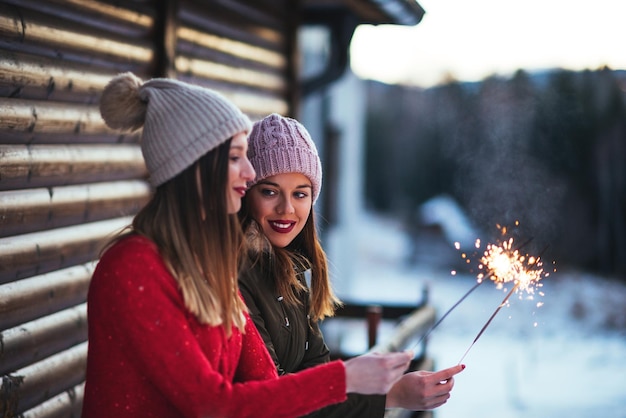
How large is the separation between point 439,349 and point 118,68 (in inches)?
360

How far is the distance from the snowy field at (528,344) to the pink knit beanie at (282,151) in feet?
10.5

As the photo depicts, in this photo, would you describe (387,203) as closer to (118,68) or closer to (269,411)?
(118,68)

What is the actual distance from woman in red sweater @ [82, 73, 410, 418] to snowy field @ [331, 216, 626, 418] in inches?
157

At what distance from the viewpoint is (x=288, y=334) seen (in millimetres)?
2807

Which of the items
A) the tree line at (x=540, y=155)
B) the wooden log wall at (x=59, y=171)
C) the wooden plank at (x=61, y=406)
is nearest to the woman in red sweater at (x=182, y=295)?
the wooden log wall at (x=59, y=171)

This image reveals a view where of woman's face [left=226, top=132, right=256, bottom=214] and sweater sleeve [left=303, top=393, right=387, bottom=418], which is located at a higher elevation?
woman's face [left=226, top=132, right=256, bottom=214]

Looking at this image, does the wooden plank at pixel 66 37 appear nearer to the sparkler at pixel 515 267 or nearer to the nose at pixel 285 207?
the nose at pixel 285 207

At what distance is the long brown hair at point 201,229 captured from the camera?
2020 millimetres

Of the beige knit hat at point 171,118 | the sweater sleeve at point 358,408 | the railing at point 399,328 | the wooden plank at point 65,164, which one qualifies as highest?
the beige knit hat at point 171,118

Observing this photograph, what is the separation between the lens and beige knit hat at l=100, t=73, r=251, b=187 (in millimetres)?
2053

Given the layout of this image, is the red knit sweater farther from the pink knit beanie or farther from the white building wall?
the white building wall

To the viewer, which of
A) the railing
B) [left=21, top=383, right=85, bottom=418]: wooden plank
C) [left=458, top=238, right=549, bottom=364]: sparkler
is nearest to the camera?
[left=458, top=238, right=549, bottom=364]: sparkler

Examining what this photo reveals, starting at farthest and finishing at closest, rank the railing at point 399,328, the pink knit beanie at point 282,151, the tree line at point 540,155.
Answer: the tree line at point 540,155 → the railing at point 399,328 → the pink knit beanie at point 282,151

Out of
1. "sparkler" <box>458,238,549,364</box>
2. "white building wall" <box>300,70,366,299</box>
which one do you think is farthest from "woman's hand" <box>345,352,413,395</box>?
"white building wall" <box>300,70,366,299</box>
